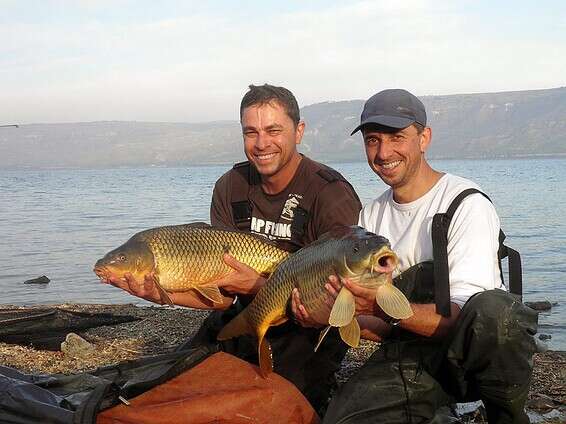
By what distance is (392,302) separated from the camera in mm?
3531

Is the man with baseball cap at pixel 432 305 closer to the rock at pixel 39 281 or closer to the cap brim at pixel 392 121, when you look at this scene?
the cap brim at pixel 392 121

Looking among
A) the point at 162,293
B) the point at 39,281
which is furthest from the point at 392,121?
the point at 39,281

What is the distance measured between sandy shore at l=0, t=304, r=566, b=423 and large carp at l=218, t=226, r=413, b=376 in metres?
1.95

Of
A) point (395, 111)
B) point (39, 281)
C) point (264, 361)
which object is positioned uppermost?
point (395, 111)

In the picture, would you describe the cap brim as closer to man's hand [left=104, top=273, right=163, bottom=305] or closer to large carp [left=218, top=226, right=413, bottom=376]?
large carp [left=218, top=226, right=413, bottom=376]

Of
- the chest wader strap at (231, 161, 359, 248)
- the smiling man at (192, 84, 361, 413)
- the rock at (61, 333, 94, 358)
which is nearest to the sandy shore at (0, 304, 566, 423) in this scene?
Result: the rock at (61, 333, 94, 358)

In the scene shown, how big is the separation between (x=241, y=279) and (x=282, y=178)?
883mm

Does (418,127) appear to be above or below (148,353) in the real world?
above

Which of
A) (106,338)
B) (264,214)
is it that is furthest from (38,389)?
(106,338)

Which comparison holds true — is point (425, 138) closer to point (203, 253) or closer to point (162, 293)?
Answer: point (203, 253)

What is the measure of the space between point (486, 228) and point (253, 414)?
1.60 metres

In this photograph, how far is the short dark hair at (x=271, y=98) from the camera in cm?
517

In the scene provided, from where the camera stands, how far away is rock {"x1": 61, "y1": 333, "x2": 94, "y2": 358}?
672cm

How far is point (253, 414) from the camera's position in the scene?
4.02 meters
